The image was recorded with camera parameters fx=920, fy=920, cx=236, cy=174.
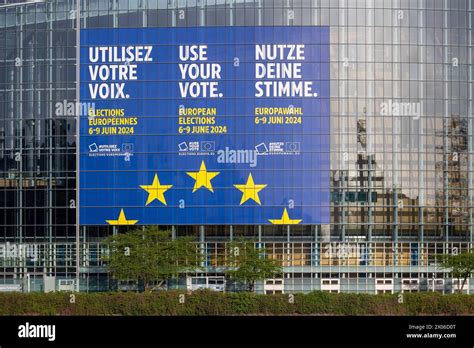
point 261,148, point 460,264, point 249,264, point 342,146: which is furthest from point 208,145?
point 460,264

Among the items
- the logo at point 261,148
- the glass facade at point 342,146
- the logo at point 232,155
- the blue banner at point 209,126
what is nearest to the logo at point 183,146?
the blue banner at point 209,126

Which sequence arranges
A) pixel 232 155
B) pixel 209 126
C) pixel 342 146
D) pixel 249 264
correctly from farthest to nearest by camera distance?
pixel 342 146
pixel 209 126
pixel 232 155
pixel 249 264

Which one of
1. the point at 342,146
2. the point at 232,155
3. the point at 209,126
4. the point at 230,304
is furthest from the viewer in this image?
the point at 342,146

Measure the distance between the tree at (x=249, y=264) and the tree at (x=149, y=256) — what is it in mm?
2806

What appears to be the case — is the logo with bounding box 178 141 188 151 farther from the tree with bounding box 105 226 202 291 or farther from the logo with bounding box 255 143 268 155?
the tree with bounding box 105 226 202 291

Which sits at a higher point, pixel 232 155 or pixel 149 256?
pixel 232 155

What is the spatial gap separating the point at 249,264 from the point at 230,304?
6.90 meters

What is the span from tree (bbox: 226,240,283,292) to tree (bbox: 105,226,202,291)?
2806 millimetres

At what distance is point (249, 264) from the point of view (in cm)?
6838

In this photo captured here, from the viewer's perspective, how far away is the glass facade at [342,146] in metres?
71.8

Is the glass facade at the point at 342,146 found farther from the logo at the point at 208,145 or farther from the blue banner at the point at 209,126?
the logo at the point at 208,145
